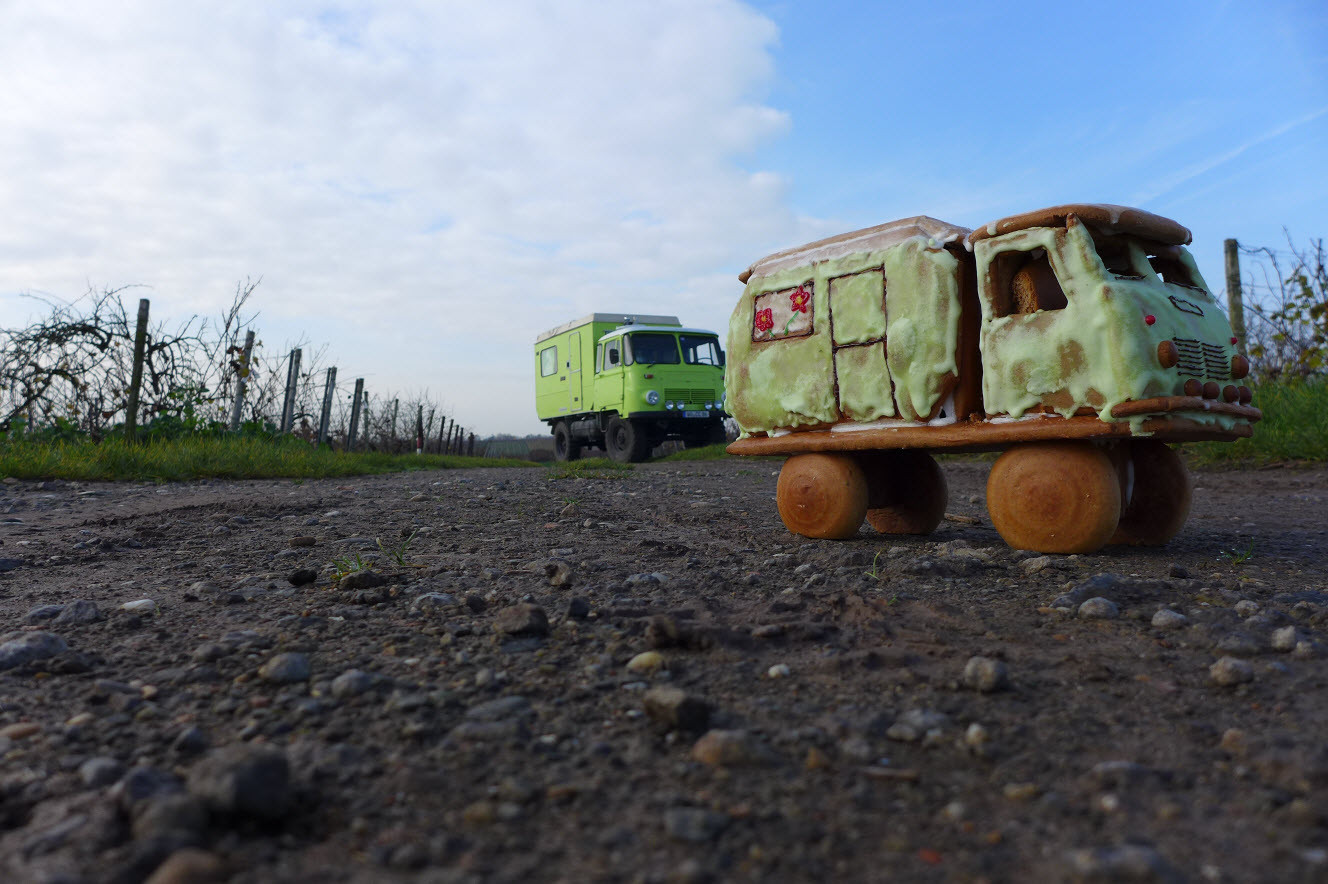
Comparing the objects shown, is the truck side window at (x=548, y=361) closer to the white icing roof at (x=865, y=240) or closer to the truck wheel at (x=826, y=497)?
the white icing roof at (x=865, y=240)

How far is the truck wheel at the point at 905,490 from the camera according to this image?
425 cm

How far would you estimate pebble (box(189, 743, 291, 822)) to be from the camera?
1.25 m

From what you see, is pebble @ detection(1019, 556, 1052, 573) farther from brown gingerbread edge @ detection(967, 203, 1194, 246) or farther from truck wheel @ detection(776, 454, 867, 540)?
brown gingerbread edge @ detection(967, 203, 1194, 246)

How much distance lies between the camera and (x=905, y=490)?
14.2 feet

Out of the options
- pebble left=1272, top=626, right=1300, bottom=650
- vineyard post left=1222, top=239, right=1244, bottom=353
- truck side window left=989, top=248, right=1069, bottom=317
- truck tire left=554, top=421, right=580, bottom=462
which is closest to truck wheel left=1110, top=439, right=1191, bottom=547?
truck side window left=989, top=248, right=1069, bottom=317

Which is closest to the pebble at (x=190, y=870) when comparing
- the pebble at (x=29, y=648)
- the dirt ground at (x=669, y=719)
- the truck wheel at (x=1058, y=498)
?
the dirt ground at (x=669, y=719)

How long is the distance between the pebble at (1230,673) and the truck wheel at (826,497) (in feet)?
6.95

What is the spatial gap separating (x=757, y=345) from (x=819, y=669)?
2644 millimetres

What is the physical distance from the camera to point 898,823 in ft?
4.21

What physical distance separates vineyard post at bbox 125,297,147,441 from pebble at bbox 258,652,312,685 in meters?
9.30

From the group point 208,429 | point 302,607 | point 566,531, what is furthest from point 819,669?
point 208,429

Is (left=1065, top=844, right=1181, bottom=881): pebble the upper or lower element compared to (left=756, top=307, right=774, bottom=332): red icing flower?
lower

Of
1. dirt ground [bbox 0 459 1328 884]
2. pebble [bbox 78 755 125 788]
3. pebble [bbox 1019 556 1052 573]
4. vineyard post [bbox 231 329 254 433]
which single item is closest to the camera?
dirt ground [bbox 0 459 1328 884]

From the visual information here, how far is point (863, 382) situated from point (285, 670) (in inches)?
113
